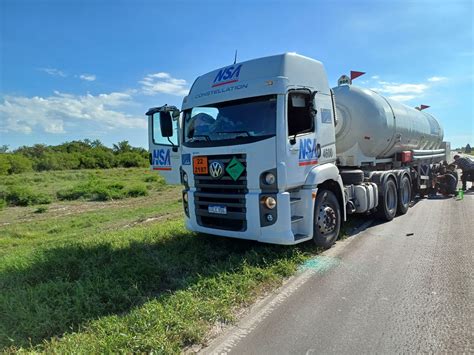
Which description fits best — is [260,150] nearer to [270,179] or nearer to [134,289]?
[270,179]

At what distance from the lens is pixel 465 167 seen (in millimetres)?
13250

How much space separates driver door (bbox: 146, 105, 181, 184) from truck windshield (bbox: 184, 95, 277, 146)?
1.03 ft

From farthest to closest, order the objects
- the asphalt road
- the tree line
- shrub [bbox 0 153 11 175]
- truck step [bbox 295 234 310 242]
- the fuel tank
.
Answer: the tree line, shrub [bbox 0 153 11 175], the fuel tank, truck step [bbox 295 234 310 242], the asphalt road

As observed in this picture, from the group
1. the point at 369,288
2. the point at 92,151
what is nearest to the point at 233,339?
the point at 369,288

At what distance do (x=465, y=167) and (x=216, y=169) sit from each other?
12.7m

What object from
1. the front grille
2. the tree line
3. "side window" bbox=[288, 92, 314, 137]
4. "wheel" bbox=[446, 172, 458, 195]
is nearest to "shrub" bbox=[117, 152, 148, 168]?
the tree line

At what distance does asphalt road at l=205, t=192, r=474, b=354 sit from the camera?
294 cm

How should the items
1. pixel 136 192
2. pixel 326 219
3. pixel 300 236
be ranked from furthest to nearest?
pixel 136 192, pixel 326 219, pixel 300 236

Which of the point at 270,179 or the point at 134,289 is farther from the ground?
the point at 270,179

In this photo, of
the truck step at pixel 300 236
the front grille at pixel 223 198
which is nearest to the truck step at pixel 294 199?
the truck step at pixel 300 236

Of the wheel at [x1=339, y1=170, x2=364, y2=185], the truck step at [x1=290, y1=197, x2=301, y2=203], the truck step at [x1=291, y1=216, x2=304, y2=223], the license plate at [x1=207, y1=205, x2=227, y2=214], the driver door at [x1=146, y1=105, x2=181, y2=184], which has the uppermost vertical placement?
the driver door at [x1=146, y1=105, x2=181, y2=184]

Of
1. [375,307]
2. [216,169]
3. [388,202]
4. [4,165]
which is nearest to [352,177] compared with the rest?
[388,202]

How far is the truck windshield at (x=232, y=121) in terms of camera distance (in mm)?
4777

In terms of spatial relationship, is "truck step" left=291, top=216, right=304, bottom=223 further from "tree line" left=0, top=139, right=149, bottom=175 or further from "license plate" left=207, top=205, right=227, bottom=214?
"tree line" left=0, top=139, right=149, bottom=175
